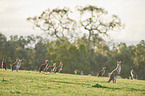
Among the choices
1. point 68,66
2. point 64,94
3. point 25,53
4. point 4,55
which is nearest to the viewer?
point 64,94

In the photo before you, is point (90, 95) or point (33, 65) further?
point (33, 65)

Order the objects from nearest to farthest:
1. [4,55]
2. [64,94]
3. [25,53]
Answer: [64,94] < [4,55] < [25,53]

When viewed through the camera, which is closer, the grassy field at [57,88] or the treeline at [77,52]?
the grassy field at [57,88]

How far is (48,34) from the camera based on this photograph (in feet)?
242

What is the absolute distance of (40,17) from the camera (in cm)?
7362

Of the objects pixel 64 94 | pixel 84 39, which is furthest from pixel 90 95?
pixel 84 39

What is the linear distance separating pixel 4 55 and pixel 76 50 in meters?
21.8

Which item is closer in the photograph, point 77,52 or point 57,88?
point 57,88

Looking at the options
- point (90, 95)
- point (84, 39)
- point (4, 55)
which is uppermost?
point (84, 39)

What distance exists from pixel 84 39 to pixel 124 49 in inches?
530

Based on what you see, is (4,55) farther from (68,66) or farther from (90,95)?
(90,95)

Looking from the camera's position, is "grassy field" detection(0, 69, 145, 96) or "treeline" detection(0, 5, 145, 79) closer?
"grassy field" detection(0, 69, 145, 96)

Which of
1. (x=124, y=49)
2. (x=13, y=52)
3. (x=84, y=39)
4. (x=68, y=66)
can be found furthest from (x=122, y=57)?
(x=13, y=52)

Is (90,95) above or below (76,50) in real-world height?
below
